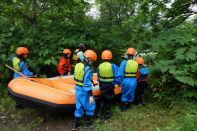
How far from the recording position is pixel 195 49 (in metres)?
8.57

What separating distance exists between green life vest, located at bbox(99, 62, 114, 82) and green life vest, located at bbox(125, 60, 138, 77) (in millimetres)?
612

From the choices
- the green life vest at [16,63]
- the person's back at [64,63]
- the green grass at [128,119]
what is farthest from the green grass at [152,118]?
the green life vest at [16,63]

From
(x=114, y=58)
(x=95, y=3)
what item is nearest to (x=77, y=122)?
(x=114, y=58)

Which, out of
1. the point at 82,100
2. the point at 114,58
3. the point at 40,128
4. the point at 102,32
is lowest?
the point at 40,128

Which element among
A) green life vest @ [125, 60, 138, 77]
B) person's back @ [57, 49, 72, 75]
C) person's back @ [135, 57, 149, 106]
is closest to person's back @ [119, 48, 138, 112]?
green life vest @ [125, 60, 138, 77]

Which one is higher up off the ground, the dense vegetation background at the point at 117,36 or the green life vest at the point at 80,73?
the dense vegetation background at the point at 117,36

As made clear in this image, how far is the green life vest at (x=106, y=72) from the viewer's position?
29.6 feet

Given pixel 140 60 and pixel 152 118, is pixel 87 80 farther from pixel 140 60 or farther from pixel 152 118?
pixel 140 60

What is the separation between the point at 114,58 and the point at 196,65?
459 centimetres

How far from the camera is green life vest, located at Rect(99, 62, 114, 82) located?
9.01 metres

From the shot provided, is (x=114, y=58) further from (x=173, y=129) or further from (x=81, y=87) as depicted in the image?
(x=173, y=129)

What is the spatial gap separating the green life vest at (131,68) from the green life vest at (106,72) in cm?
61

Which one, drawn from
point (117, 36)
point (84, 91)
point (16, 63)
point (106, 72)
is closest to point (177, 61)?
point (106, 72)

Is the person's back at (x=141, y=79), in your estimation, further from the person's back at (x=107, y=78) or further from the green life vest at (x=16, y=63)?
the green life vest at (x=16, y=63)
